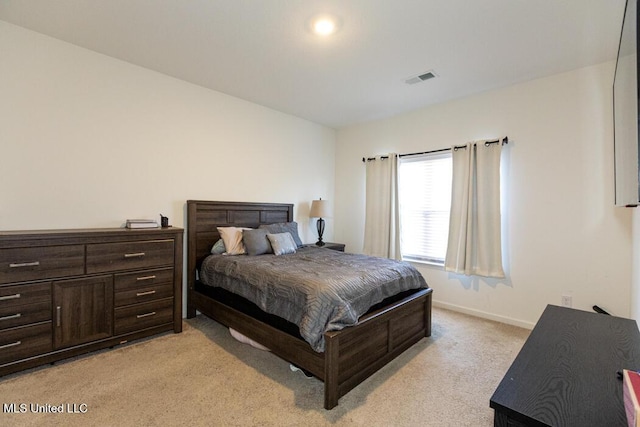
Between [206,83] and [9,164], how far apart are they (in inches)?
75.3

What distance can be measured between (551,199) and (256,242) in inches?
124

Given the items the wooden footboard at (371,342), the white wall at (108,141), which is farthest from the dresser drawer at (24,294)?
the wooden footboard at (371,342)

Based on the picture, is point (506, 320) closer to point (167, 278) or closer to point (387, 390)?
point (387, 390)

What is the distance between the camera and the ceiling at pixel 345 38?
6.67 ft

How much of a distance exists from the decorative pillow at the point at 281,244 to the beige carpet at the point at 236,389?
3.52 feet

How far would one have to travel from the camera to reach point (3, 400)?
5.95 feet

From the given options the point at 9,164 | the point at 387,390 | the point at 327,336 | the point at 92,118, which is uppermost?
the point at 92,118

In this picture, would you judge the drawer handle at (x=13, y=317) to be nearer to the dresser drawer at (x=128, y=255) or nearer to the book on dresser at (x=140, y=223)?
the dresser drawer at (x=128, y=255)

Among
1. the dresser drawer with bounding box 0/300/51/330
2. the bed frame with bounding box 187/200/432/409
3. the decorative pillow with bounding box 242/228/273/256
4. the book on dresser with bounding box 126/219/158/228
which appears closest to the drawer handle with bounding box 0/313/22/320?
the dresser drawer with bounding box 0/300/51/330

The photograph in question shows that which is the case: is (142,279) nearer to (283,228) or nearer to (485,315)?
(283,228)

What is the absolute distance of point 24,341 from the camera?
2.07 metres

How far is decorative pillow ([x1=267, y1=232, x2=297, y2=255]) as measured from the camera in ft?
10.8

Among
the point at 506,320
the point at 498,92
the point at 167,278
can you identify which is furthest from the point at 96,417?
the point at 498,92

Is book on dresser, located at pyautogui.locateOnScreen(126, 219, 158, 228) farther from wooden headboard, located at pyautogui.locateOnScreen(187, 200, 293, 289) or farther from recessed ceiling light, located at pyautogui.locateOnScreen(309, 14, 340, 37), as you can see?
recessed ceiling light, located at pyautogui.locateOnScreen(309, 14, 340, 37)
